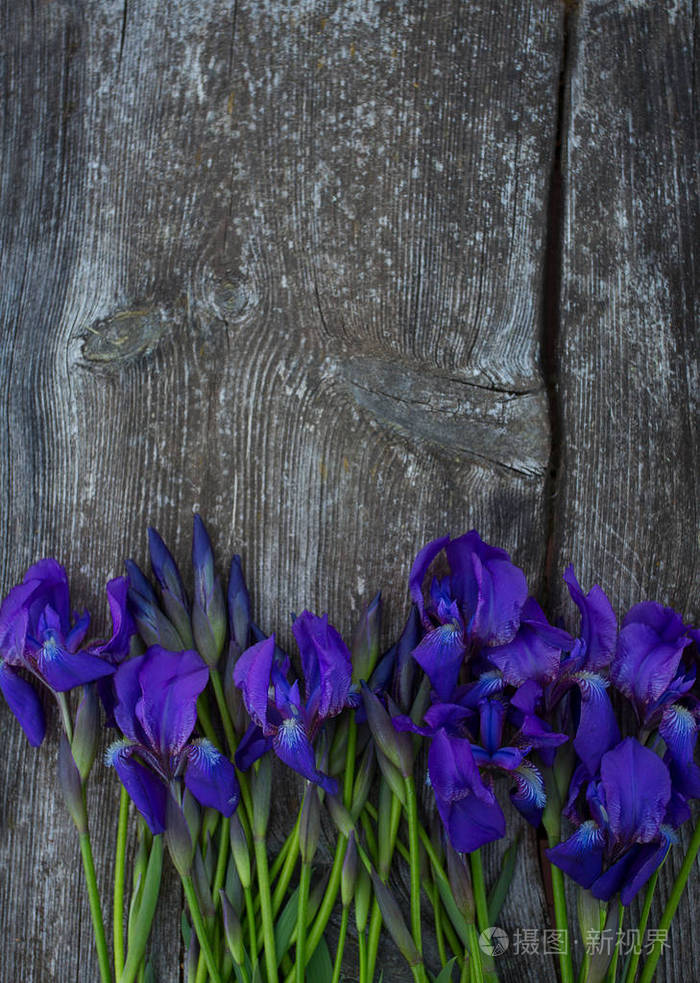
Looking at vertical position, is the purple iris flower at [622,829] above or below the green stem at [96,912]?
above

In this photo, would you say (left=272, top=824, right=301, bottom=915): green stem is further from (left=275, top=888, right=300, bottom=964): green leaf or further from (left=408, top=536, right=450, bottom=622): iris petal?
(left=408, top=536, right=450, bottom=622): iris petal

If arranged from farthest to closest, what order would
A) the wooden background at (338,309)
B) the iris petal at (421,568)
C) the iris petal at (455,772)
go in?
the wooden background at (338,309), the iris petal at (421,568), the iris petal at (455,772)

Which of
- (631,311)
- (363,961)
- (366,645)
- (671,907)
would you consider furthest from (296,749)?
(631,311)

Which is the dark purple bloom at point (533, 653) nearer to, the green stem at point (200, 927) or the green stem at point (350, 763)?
the green stem at point (350, 763)

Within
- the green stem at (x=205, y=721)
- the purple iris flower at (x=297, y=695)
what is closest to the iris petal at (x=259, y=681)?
the purple iris flower at (x=297, y=695)

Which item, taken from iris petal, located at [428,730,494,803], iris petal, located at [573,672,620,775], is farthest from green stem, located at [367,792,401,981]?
iris petal, located at [573,672,620,775]

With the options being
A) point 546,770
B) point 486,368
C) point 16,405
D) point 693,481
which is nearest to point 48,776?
point 16,405
